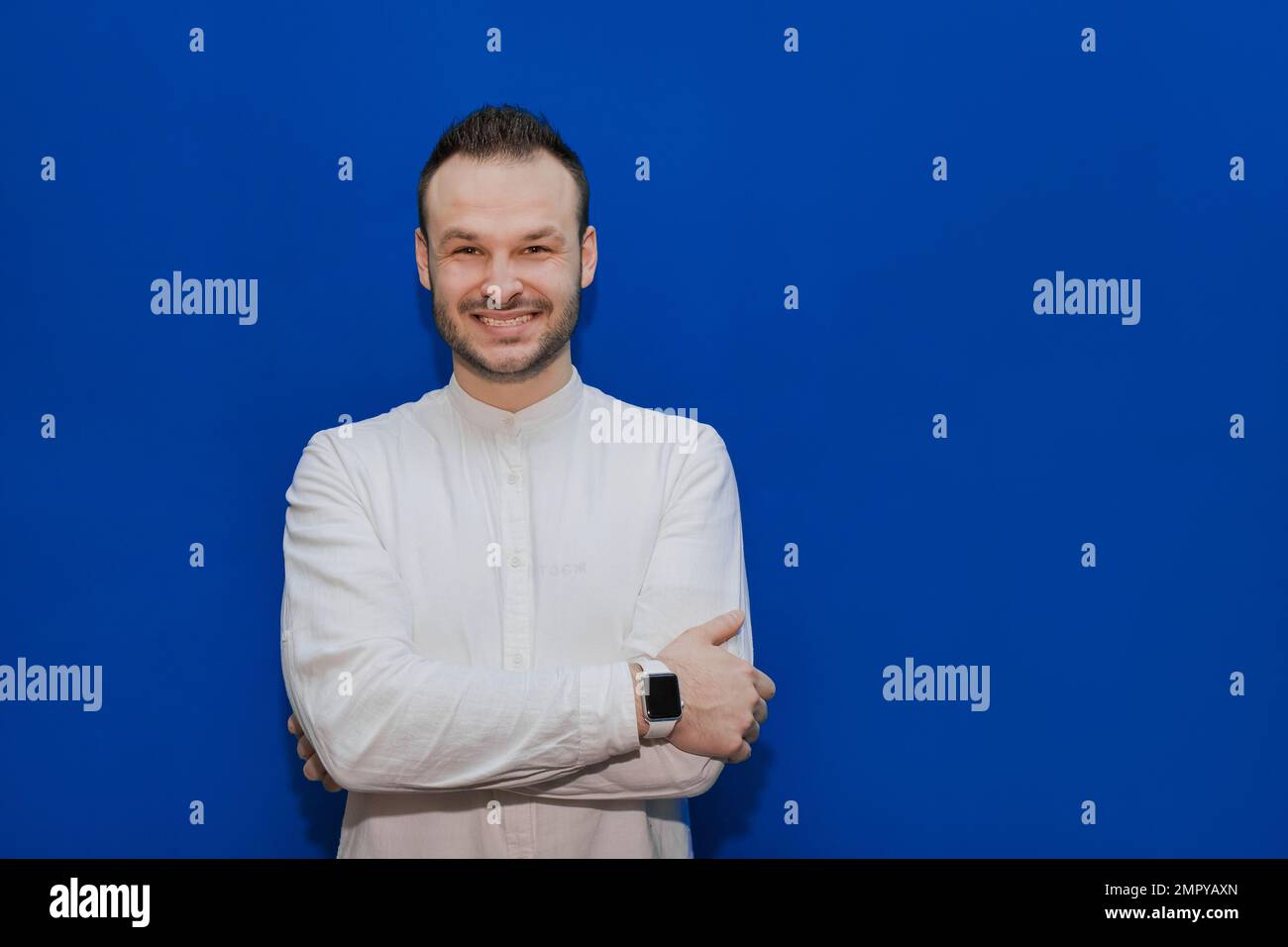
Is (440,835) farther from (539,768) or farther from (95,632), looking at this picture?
(95,632)

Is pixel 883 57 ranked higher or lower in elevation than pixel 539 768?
higher

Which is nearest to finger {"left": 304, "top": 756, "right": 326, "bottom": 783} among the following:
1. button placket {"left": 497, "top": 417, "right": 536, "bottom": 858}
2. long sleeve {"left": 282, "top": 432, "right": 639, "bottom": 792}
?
long sleeve {"left": 282, "top": 432, "right": 639, "bottom": 792}

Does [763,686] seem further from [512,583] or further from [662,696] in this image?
[512,583]

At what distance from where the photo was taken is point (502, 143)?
1730mm

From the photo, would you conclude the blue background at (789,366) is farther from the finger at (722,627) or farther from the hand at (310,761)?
the finger at (722,627)

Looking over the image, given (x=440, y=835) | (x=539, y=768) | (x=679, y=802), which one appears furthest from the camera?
(x=679, y=802)

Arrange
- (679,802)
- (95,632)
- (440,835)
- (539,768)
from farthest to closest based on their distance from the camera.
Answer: (95,632), (679,802), (440,835), (539,768)

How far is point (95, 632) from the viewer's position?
83.2 inches

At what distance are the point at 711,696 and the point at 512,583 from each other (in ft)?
1.21

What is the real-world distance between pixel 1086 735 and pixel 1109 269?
927mm

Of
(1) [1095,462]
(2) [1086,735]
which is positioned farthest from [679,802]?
(1) [1095,462]

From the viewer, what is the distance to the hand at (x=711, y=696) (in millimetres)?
1535
